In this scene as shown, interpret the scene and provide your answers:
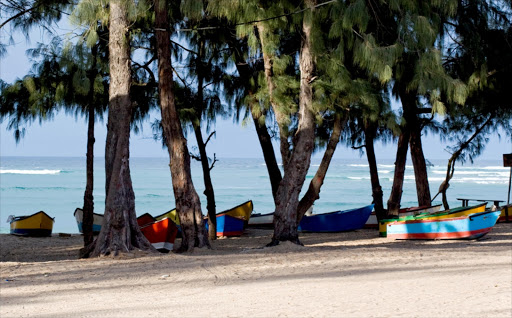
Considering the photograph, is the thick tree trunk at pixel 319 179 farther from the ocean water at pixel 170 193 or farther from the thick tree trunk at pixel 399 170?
the ocean water at pixel 170 193

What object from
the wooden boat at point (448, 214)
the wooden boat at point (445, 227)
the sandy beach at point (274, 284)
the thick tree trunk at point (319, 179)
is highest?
the thick tree trunk at point (319, 179)

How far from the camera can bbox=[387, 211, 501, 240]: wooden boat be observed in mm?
10250

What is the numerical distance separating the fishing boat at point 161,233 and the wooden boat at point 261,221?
5582mm

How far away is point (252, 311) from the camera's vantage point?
468 centimetres

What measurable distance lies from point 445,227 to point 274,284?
18.4ft

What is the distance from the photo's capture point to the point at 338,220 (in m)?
14.2

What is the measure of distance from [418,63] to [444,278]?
11.5 feet

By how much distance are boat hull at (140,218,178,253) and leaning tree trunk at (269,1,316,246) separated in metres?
2.04

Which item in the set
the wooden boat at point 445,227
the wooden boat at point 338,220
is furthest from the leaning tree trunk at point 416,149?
the wooden boat at point 445,227

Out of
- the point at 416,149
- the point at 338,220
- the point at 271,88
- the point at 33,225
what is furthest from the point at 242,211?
the point at 271,88

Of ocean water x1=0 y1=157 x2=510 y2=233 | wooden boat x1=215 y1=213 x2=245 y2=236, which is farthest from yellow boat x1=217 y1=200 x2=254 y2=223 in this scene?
ocean water x1=0 y1=157 x2=510 y2=233

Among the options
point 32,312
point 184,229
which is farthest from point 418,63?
point 32,312

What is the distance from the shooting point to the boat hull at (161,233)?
1043 centimetres

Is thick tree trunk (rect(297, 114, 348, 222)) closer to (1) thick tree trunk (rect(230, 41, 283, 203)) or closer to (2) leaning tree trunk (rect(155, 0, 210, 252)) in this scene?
(1) thick tree trunk (rect(230, 41, 283, 203))
